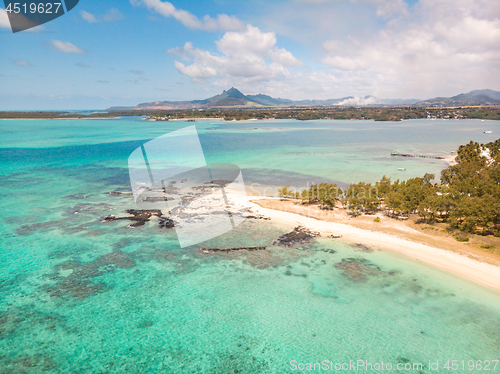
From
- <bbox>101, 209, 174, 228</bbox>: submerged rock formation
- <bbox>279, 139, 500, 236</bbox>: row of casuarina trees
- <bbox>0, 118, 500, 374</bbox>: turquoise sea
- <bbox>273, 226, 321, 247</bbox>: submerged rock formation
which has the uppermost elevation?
<bbox>279, 139, 500, 236</bbox>: row of casuarina trees

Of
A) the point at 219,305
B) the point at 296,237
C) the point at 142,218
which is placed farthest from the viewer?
the point at 142,218

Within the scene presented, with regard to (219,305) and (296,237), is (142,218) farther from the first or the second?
(296,237)

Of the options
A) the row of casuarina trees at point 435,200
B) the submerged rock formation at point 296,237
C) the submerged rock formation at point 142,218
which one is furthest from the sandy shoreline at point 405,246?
the submerged rock formation at point 142,218

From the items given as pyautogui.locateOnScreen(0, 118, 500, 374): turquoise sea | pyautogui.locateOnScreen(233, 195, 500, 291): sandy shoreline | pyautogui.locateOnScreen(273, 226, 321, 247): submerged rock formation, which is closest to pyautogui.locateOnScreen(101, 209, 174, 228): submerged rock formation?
pyautogui.locateOnScreen(0, 118, 500, 374): turquoise sea

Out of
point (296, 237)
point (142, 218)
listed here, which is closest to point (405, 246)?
point (296, 237)

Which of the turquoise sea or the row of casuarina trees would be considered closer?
the turquoise sea

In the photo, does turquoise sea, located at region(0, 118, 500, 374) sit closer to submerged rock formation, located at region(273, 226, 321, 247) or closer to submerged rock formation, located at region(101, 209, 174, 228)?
submerged rock formation, located at region(273, 226, 321, 247)

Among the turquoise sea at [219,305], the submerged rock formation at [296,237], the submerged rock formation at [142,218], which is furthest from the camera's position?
the submerged rock formation at [142,218]

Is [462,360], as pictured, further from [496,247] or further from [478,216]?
[478,216]

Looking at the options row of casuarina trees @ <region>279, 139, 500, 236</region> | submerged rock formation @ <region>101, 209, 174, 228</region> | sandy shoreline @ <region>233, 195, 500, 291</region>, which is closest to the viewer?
sandy shoreline @ <region>233, 195, 500, 291</region>

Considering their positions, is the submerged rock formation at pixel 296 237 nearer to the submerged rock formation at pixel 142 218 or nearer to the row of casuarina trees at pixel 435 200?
the row of casuarina trees at pixel 435 200
